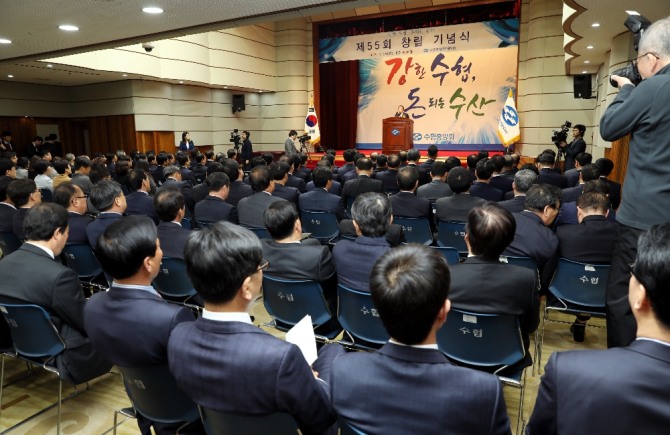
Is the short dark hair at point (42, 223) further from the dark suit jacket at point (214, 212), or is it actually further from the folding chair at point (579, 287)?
the folding chair at point (579, 287)

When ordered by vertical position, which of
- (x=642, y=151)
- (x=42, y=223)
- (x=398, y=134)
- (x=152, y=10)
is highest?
(x=152, y=10)

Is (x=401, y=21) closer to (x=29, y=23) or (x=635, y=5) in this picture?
(x=635, y=5)

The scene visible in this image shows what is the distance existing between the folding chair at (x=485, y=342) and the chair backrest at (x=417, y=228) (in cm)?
215

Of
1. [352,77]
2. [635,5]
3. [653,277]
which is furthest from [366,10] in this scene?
[653,277]

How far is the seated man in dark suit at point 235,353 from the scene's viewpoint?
1.23 metres

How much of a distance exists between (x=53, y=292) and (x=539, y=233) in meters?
2.75

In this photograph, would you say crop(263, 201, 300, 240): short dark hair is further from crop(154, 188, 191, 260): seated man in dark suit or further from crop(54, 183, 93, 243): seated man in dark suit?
crop(54, 183, 93, 243): seated man in dark suit

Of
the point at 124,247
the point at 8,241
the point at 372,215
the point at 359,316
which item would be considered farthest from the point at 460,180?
the point at 8,241

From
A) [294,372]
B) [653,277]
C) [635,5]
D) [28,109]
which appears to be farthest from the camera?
[28,109]

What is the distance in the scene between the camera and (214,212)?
14.1ft

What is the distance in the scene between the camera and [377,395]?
1137 mm

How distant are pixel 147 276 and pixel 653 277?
1.67 metres

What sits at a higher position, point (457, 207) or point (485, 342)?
point (457, 207)

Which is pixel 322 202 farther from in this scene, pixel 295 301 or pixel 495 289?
pixel 495 289
